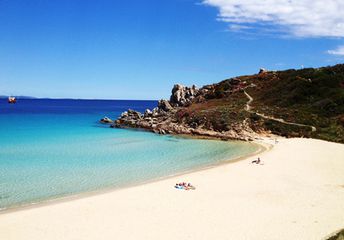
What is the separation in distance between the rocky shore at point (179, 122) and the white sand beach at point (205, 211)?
25365 millimetres

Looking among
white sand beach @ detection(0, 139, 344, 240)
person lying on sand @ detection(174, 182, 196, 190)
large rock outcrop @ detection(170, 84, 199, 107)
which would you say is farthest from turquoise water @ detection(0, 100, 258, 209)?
large rock outcrop @ detection(170, 84, 199, 107)

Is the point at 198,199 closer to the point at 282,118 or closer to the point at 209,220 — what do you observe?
the point at 209,220

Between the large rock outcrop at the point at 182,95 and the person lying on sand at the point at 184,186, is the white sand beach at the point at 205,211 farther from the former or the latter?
the large rock outcrop at the point at 182,95

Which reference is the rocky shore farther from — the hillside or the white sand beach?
the white sand beach

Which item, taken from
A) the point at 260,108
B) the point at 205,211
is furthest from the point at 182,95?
the point at 205,211

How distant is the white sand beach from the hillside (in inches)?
977

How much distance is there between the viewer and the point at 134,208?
2009cm

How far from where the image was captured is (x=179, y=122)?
64.8 meters

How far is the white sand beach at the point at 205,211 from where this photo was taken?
54.0 feet

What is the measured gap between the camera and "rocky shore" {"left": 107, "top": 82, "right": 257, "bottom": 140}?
54844mm

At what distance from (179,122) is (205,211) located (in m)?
45.4

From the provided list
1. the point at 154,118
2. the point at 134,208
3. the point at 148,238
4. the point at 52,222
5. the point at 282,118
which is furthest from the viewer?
the point at 154,118

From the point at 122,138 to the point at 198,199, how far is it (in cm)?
3306

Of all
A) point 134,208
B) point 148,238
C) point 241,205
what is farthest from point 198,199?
point 148,238
